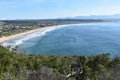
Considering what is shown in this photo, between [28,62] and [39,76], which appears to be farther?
[28,62]

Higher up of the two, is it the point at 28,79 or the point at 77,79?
the point at 28,79

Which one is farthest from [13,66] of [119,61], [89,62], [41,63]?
[119,61]

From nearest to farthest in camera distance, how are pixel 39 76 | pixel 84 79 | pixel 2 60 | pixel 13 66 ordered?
pixel 39 76, pixel 84 79, pixel 13 66, pixel 2 60

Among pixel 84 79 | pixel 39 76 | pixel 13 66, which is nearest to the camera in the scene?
pixel 39 76

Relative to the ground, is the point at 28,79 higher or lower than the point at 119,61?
higher

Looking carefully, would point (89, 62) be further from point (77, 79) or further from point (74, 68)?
point (77, 79)

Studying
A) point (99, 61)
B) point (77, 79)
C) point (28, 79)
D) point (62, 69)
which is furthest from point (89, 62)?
point (28, 79)

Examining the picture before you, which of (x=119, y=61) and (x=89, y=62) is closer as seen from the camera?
(x=119, y=61)

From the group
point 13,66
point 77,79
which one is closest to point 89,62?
point 77,79

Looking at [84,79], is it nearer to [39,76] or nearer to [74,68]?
[74,68]
